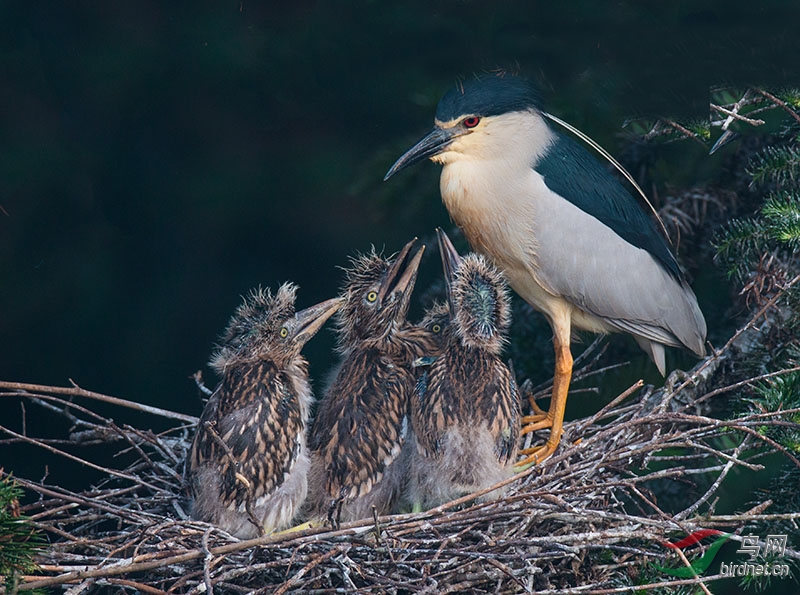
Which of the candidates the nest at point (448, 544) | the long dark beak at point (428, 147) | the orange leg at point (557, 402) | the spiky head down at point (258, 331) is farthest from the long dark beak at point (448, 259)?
the nest at point (448, 544)

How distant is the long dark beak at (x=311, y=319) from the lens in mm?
2666

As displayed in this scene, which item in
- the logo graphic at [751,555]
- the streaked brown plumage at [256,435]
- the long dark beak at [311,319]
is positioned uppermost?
the long dark beak at [311,319]

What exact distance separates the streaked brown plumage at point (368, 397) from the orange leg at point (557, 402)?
1.39 ft

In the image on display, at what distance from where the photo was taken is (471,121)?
2.80 metres

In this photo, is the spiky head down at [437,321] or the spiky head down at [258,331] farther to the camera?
the spiky head down at [437,321]

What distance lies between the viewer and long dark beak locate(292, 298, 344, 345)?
2.67 meters

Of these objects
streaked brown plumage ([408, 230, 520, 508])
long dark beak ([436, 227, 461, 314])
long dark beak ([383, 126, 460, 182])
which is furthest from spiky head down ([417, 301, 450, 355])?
long dark beak ([383, 126, 460, 182])

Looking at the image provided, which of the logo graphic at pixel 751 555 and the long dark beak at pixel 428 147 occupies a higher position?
the long dark beak at pixel 428 147

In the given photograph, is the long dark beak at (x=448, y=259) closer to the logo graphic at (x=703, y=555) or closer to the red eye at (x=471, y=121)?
the red eye at (x=471, y=121)

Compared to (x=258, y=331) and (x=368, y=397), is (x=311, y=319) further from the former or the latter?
(x=368, y=397)

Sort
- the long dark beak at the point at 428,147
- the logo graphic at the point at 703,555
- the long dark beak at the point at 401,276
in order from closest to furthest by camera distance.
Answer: the logo graphic at the point at 703,555 → the long dark beak at the point at 428,147 → the long dark beak at the point at 401,276

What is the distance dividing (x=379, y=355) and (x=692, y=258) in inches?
52.0

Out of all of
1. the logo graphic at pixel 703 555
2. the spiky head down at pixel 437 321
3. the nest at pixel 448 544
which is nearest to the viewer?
the nest at pixel 448 544

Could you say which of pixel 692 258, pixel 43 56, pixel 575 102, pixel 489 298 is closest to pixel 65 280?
pixel 43 56
